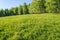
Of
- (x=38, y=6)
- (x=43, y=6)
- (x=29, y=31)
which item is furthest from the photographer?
(x=43, y=6)

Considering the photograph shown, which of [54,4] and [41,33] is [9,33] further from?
[54,4]

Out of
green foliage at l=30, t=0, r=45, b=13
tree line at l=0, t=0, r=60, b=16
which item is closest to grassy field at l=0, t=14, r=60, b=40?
tree line at l=0, t=0, r=60, b=16

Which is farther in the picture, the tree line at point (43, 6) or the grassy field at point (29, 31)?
the tree line at point (43, 6)

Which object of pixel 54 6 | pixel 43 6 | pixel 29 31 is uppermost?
pixel 54 6

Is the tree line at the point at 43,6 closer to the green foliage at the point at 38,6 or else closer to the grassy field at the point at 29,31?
the green foliage at the point at 38,6

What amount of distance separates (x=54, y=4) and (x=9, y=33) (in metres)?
34.8

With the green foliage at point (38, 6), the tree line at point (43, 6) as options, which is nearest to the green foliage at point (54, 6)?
the tree line at point (43, 6)

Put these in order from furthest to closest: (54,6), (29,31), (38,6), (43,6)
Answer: (43,6), (38,6), (54,6), (29,31)

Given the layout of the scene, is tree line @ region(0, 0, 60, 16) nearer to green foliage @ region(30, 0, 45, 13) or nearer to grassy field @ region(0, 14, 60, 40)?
green foliage @ region(30, 0, 45, 13)

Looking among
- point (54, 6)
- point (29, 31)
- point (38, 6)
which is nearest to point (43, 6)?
point (38, 6)

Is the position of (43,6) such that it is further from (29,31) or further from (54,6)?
(29,31)

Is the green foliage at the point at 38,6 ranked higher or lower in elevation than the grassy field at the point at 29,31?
higher

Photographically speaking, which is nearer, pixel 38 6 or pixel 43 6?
pixel 38 6

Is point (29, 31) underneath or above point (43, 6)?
underneath
